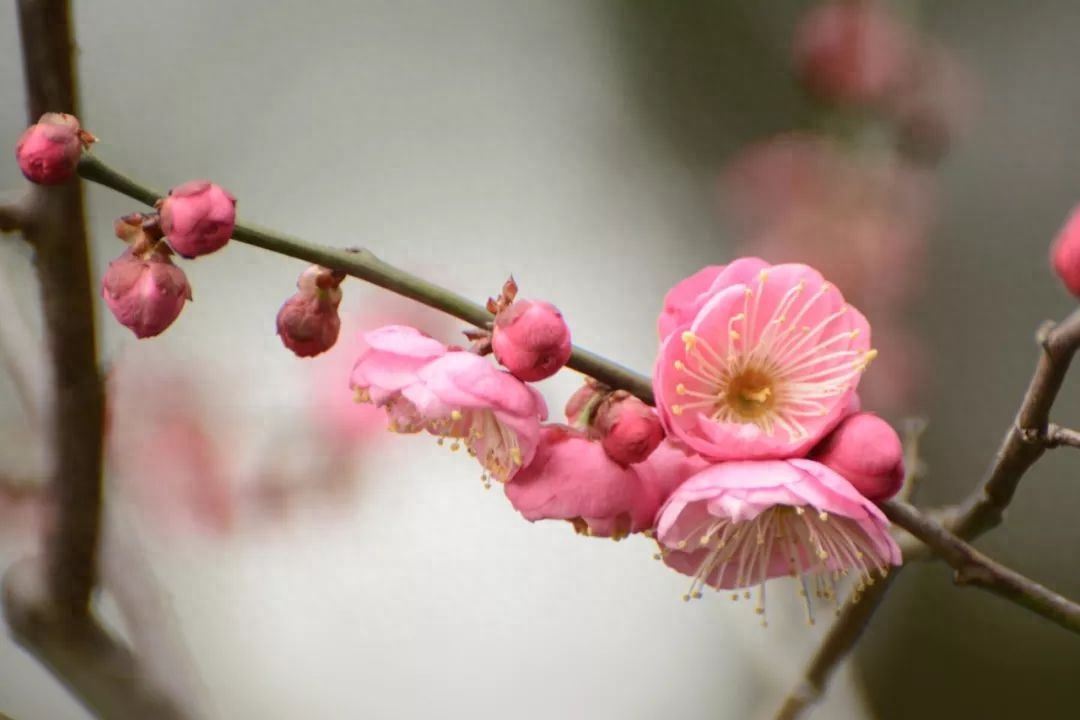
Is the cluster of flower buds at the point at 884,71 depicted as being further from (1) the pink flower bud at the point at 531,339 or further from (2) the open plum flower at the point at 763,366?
(1) the pink flower bud at the point at 531,339

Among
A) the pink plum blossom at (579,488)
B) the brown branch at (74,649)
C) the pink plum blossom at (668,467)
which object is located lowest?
the brown branch at (74,649)

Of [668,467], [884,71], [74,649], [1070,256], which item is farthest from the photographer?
[884,71]

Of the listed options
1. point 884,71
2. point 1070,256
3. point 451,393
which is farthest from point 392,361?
point 884,71

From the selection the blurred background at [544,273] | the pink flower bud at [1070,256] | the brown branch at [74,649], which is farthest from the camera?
the blurred background at [544,273]

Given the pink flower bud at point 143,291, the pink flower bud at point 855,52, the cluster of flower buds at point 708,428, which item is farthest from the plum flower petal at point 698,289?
the pink flower bud at point 855,52

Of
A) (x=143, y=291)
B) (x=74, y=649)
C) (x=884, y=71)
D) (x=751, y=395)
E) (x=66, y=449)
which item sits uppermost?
(x=884, y=71)

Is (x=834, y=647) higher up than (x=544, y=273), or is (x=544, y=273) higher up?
(x=544, y=273)

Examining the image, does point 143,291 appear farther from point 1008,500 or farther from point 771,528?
point 1008,500

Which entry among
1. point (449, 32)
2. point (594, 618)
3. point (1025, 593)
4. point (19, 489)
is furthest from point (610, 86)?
point (1025, 593)

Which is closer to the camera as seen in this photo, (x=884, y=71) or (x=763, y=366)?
(x=763, y=366)
